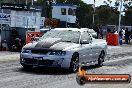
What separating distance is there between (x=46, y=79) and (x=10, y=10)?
1572cm

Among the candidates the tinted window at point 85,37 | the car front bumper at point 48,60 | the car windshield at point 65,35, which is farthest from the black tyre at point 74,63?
the tinted window at point 85,37

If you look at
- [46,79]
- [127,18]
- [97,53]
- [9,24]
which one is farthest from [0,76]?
[127,18]

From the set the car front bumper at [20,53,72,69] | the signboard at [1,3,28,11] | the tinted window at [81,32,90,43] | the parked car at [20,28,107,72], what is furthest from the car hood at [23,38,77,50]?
the signboard at [1,3,28,11]

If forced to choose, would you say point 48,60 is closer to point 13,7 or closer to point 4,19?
point 4,19

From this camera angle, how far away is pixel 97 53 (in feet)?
49.8

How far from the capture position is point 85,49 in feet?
45.1

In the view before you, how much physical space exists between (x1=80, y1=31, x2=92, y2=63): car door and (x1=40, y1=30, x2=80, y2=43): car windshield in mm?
247

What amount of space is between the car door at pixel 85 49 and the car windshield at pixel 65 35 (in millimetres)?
247

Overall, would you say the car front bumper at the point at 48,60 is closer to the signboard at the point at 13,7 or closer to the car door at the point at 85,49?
the car door at the point at 85,49

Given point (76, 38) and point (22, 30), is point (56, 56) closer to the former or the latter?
point (76, 38)

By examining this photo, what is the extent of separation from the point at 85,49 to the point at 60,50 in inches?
67.4

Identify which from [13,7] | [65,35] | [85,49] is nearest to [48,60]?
[65,35]

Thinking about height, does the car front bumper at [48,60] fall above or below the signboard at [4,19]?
below

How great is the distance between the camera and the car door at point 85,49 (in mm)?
13531
